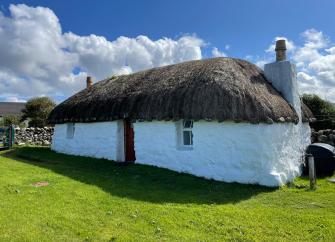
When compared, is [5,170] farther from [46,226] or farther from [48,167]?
[46,226]

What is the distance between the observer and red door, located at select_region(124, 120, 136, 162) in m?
16.6

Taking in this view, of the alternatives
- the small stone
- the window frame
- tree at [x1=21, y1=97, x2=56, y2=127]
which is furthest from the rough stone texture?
tree at [x1=21, y1=97, x2=56, y2=127]

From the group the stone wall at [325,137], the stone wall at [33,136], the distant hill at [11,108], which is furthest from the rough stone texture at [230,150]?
the distant hill at [11,108]

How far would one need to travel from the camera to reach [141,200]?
30.9ft

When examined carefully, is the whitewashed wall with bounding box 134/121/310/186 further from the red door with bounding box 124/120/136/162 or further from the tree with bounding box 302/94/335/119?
the tree with bounding box 302/94/335/119

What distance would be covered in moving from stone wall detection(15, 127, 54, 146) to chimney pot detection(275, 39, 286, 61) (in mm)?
18632

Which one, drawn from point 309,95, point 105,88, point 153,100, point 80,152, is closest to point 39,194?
point 153,100

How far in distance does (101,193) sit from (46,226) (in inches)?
113

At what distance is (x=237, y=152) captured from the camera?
1195cm

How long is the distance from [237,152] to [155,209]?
450 centimetres

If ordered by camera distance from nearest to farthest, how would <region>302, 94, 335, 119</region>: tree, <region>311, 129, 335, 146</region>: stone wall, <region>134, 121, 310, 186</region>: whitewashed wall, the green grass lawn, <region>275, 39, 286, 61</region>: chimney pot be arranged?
the green grass lawn → <region>134, 121, 310, 186</region>: whitewashed wall → <region>275, 39, 286, 61</region>: chimney pot → <region>311, 129, 335, 146</region>: stone wall → <region>302, 94, 335, 119</region>: tree

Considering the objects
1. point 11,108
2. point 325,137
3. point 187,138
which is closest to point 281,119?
point 187,138

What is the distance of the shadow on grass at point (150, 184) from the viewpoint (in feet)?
32.6

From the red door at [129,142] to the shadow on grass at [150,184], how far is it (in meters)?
0.95
